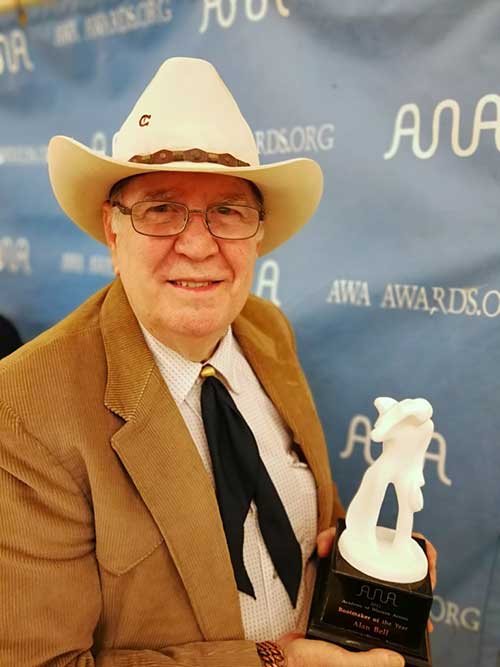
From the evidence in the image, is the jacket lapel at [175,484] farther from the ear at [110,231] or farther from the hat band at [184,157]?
the hat band at [184,157]

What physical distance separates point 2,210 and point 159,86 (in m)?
1.51

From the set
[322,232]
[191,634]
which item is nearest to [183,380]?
[191,634]

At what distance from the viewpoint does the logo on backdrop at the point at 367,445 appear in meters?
1.40

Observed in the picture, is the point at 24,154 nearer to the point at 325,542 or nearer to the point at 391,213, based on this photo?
the point at 391,213

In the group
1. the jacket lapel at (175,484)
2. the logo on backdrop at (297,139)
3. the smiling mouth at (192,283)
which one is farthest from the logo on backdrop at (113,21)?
the jacket lapel at (175,484)

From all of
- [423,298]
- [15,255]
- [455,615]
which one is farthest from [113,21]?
[455,615]

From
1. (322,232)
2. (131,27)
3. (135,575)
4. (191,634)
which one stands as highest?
(131,27)

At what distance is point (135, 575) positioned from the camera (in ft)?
2.81

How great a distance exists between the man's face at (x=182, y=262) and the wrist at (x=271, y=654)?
1.83 ft

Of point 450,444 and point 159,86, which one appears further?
point 450,444

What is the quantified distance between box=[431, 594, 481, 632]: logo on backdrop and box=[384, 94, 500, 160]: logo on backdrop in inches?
47.6

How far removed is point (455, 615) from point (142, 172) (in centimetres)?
142

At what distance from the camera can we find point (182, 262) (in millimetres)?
898

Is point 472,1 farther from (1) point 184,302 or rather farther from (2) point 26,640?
A: (2) point 26,640
